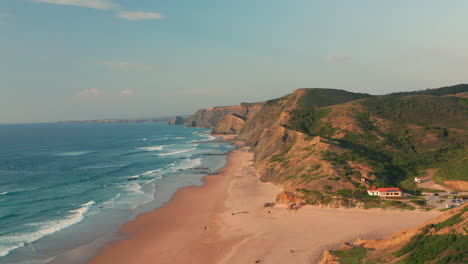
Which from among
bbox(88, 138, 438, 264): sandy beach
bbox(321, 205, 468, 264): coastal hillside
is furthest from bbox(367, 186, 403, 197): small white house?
bbox(321, 205, 468, 264): coastal hillside

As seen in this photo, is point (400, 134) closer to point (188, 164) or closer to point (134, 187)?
point (188, 164)

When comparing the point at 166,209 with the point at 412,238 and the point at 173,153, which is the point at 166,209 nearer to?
the point at 412,238

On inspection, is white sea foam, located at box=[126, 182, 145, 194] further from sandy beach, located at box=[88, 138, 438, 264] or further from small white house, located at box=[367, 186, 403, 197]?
small white house, located at box=[367, 186, 403, 197]

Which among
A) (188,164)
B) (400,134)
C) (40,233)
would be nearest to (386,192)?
(400,134)

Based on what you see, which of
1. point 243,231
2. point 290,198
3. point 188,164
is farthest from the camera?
point 188,164

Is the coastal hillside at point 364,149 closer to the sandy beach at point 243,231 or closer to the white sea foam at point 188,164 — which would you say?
the sandy beach at point 243,231

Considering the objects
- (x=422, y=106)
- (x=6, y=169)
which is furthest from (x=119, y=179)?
(x=422, y=106)
